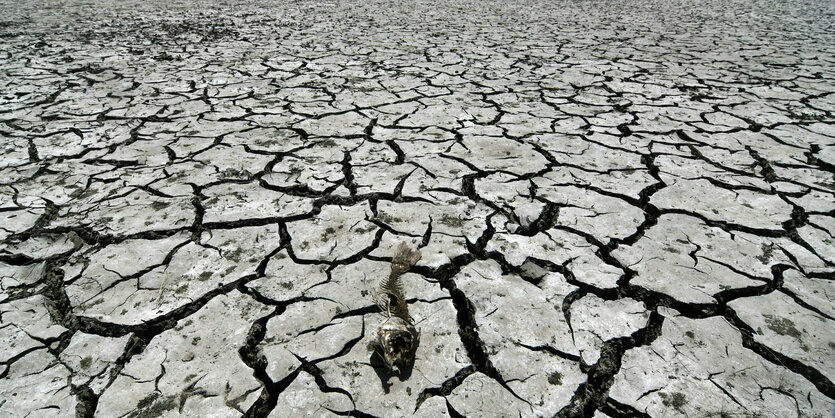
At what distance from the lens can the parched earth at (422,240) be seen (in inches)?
50.9

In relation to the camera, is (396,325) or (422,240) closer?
(396,325)

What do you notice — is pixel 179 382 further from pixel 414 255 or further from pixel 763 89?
pixel 763 89

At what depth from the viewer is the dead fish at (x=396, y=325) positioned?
4.40 ft

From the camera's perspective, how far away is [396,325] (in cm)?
143

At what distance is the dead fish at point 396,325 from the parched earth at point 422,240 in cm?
4

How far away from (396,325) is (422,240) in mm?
551

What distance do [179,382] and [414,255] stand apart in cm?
90

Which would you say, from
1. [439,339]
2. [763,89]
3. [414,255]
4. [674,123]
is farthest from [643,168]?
[763,89]

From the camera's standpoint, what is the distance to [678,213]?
2.11m

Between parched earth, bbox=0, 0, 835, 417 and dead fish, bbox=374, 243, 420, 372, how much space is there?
0.04 metres

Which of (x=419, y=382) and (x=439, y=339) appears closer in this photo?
(x=419, y=382)

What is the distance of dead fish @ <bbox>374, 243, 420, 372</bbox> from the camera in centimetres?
134

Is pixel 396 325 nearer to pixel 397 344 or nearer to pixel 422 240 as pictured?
pixel 397 344

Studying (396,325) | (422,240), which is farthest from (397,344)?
(422,240)
